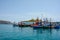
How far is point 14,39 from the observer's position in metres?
4.18

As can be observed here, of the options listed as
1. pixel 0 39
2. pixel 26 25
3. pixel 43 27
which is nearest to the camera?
pixel 0 39

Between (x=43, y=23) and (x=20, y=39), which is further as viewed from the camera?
(x=43, y=23)

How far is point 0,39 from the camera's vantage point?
4.09 meters

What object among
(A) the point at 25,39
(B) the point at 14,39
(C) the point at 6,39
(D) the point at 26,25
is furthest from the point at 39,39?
(D) the point at 26,25

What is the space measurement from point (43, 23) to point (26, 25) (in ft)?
7.69

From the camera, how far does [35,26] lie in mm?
8828

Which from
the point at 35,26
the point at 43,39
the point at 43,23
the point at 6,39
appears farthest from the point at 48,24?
the point at 6,39

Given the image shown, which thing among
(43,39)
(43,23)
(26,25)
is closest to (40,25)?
(43,23)

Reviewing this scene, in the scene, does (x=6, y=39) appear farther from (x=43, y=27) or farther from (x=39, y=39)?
(x=43, y=27)

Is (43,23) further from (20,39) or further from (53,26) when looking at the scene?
(20,39)

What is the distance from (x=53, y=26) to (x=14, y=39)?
209 inches

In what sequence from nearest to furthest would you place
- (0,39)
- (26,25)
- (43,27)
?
(0,39), (43,27), (26,25)

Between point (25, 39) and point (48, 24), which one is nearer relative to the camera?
point (25, 39)

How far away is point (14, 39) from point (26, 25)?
6437mm
